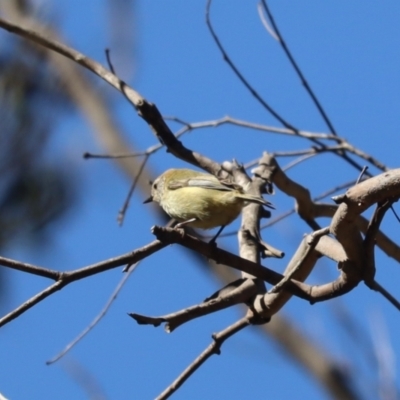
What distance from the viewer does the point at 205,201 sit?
2850 mm

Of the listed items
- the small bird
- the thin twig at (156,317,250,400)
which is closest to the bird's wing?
the small bird

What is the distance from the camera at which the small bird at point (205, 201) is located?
2795 millimetres

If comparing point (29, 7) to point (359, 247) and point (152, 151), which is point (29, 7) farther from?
point (359, 247)

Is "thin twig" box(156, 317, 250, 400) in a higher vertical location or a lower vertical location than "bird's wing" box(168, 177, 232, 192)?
lower

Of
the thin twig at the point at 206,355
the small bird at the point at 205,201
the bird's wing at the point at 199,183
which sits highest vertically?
the bird's wing at the point at 199,183

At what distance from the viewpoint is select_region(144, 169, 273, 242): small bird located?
9.17ft

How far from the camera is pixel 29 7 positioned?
18.1 ft

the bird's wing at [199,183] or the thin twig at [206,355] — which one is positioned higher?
the bird's wing at [199,183]

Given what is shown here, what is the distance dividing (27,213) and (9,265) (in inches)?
152

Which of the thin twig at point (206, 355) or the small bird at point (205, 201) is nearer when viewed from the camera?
the thin twig at point (206, 355)

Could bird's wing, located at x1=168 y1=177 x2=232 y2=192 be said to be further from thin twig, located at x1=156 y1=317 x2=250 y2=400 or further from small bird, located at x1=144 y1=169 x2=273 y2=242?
thin twig, located at x1=156 y1=317 x2=250 y2=400

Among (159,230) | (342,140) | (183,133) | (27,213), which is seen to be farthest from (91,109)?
(159,230)

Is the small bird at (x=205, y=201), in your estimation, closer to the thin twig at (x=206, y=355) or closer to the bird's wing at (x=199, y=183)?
the bird's wing at (x=199, y=183)

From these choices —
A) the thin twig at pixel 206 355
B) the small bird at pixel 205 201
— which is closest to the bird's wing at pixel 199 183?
the small bird at pixel 205 201
